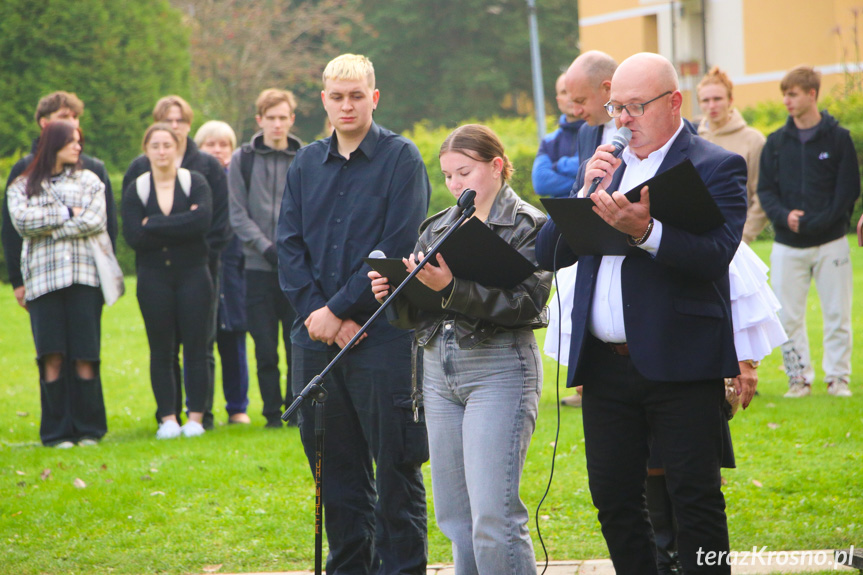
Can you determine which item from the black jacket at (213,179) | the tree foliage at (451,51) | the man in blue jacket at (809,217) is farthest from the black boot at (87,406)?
the tree foliage at (451,51)

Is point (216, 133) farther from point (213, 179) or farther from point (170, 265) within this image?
point (170, 265)

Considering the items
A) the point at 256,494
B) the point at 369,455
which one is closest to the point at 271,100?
the point at 256,494

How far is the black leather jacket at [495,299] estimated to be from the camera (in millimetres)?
3781

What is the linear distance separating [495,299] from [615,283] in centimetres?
46

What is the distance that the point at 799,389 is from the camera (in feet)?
26.7

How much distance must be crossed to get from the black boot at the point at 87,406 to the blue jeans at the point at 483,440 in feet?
15.1

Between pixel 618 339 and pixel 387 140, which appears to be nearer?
pixel 618 339

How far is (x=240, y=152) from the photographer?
26.3 feet

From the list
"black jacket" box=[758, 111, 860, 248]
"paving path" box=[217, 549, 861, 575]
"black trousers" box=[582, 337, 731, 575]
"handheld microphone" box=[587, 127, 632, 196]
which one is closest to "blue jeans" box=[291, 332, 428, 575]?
"paving path" box=[217, 549, 861, 575]

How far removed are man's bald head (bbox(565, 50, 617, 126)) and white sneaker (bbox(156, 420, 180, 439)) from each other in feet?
14.0

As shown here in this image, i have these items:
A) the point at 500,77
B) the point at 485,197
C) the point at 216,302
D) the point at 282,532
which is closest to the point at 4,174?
the point at 216,302

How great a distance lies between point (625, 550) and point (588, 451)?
40 cm

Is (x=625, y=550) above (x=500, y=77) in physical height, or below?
below

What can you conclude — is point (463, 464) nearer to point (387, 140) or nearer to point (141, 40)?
point (387, 140)
